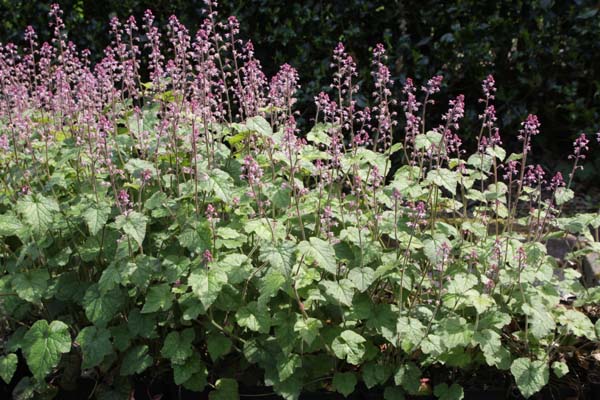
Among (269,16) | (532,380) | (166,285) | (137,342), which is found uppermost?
(269,16)

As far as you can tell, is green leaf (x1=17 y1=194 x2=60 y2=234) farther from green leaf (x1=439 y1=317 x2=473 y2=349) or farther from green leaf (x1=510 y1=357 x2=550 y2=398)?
green leaf (x1=510 y1=357 x2=550 y2=398)

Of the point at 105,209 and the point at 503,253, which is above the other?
the point at 105,209

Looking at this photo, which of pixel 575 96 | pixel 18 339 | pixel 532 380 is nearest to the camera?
pixel 532 380

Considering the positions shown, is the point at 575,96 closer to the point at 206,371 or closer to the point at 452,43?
the point at 452,43

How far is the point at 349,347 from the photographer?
2906 mm

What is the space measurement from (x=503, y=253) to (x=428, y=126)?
10.2ft

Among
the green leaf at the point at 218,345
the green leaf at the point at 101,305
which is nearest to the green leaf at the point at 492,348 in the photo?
the green leaf at the point at 218,345

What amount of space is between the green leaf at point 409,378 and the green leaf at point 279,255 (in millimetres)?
659

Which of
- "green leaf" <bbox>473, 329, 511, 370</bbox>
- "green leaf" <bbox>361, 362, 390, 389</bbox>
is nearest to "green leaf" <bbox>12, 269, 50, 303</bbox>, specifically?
"green leaf" <bbox>361, 362, 390, 389</bbox>

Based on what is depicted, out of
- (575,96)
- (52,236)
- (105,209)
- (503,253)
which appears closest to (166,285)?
(105,209)

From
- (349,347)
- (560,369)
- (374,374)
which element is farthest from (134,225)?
(560,369)

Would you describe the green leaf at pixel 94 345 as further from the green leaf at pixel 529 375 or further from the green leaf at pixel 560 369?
the green leaf at pixel 560 369

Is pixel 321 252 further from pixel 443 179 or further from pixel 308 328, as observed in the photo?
pixel 443 179

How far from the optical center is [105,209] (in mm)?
2934
